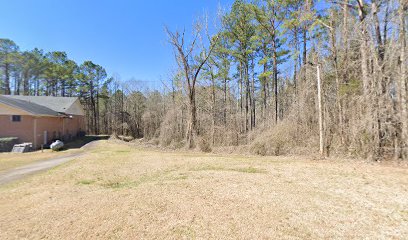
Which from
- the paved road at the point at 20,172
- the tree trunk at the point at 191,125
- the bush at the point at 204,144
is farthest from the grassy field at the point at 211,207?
the tree trunk at the point at 191,125

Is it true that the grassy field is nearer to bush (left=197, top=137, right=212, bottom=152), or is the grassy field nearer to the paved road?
the paved road

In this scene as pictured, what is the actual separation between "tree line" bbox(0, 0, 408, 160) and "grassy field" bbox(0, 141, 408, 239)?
3.10 meters

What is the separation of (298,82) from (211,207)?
9844mm

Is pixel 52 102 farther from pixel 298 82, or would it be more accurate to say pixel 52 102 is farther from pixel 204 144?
pixel 298 82

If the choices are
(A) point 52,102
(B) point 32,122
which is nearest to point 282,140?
(B) point 32,122

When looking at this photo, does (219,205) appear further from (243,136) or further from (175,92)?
(175,92)

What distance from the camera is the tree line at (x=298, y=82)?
745cm

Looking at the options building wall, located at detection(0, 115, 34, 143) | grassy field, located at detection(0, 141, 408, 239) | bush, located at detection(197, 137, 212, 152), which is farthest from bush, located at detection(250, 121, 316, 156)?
building wall, located at detection(0, 115, 34, 143)

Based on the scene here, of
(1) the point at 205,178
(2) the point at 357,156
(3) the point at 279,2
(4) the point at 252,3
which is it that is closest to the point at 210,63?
(4) the point at 252,3

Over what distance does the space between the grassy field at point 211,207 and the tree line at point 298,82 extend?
122 inches

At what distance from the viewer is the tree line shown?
24.4ft

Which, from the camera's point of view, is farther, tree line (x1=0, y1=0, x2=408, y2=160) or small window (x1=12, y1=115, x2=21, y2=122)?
small window (x1=12, y1=115, x2=21, y2=122)

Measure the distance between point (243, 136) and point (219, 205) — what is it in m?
10.4

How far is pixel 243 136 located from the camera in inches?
536
